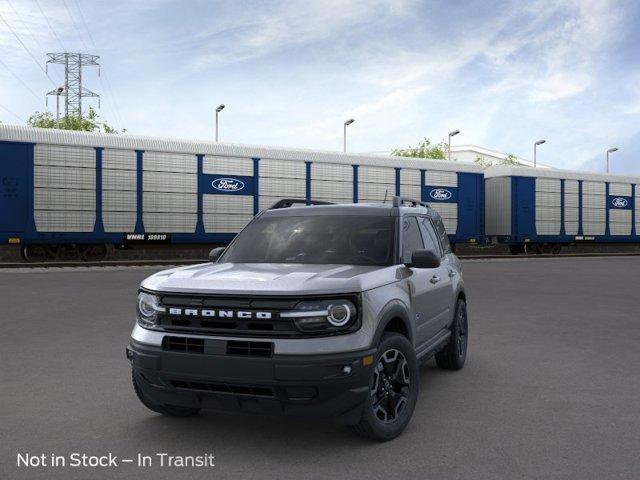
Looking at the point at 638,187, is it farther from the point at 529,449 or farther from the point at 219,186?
the point at 529,449

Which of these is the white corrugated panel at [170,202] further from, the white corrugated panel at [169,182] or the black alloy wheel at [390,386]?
the black alloy wheel at [390,386]

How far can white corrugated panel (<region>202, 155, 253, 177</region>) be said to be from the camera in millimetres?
24891

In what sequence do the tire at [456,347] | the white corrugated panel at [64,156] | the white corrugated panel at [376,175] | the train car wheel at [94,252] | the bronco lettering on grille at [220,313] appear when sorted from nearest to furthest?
1. the bronco lettering on grille at [220,313]
2. the tire at [456,347]
3. the white corrugated panel at [64,156]
4. the train car wheel at [94,252]
5. the white corrugated panel at [376,175]

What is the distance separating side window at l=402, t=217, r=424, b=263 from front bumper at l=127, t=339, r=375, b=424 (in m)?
1.35

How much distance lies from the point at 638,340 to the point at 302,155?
19438 millimetres

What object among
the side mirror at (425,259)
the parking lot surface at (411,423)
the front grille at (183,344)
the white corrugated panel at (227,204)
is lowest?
the parking lot surface at (411,423)

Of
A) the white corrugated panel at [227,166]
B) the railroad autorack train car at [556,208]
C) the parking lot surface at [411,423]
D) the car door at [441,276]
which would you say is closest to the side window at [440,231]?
the car door at [441,276]

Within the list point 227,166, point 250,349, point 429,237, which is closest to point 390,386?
point 250,349

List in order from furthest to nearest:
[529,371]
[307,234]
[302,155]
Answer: [302,155], [529,371], [307,234]

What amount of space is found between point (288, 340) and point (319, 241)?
5.02 feet

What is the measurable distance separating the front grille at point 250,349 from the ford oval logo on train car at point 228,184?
2134 centimetres

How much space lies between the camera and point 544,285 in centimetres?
1666

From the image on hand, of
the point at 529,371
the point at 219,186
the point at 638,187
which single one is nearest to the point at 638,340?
the point at 529,371

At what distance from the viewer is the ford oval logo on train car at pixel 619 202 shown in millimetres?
36125
